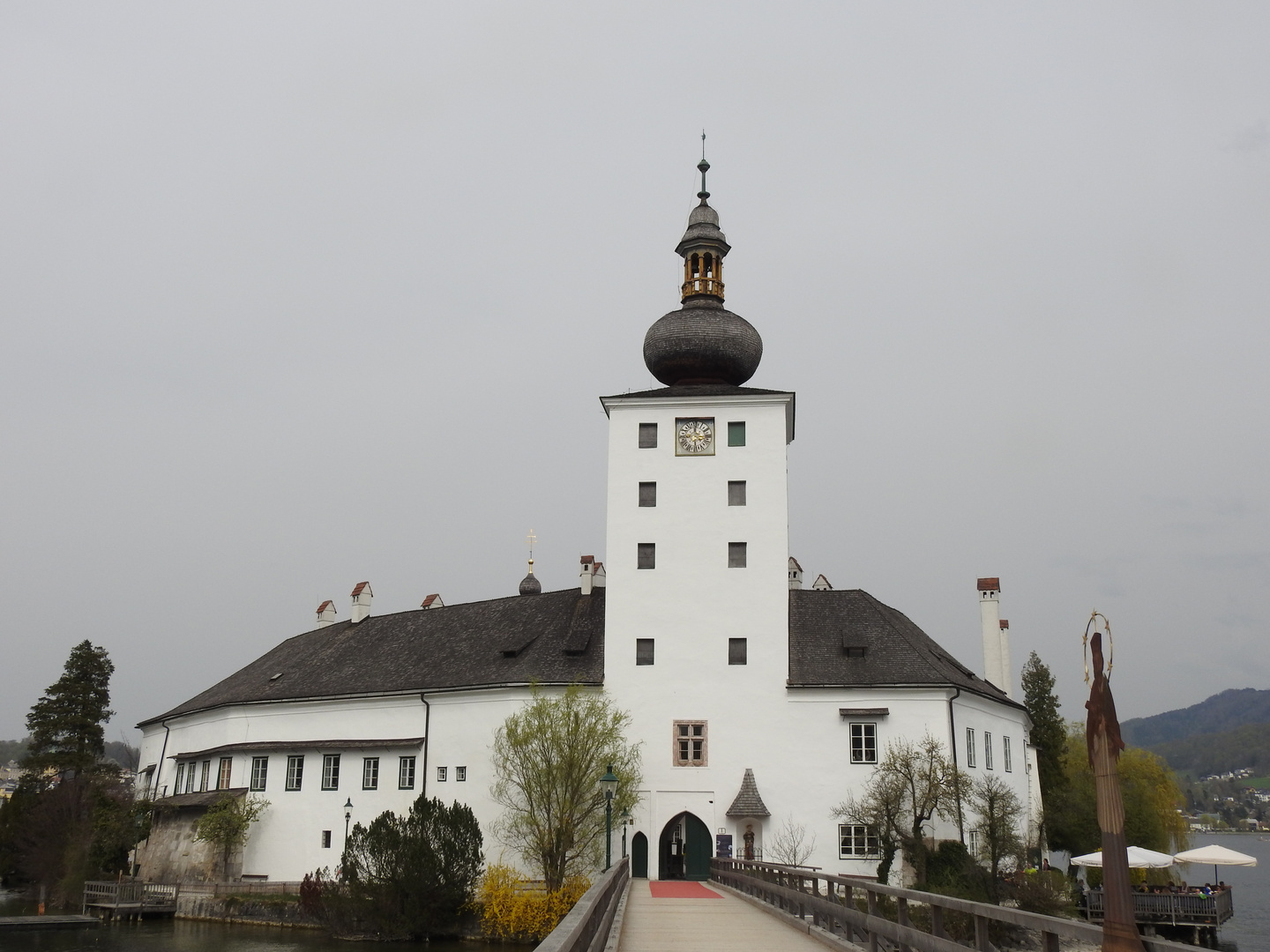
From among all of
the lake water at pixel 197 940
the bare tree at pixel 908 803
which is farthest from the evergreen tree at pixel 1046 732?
the bare tree at pixel 908 803

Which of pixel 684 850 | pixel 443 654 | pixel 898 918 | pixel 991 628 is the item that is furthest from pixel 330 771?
pixel 898 918

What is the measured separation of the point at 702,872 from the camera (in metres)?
37.2

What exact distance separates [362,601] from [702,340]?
22082mm

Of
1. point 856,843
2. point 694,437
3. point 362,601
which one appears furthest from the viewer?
point 362,601

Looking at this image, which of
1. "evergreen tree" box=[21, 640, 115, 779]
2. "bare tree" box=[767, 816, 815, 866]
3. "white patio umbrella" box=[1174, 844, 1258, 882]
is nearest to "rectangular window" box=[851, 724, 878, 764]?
"bare tree" box=[767, 816, 815, 866]

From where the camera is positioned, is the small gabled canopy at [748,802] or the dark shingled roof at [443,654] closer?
the small gabled canopy at [748,802]

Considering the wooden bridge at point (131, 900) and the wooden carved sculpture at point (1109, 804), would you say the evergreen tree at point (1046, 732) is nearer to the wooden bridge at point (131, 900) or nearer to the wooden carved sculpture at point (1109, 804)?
the wooden bridge at point (131, 900)

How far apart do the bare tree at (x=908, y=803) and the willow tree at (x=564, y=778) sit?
284 inches

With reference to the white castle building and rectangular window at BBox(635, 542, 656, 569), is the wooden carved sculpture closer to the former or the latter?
the white castle building

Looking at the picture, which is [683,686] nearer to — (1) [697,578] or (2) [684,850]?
(1) [697,578]

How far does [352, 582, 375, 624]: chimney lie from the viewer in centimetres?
5454

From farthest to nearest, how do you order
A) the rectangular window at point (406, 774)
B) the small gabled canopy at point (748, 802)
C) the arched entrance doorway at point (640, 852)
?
1. the rectangular window at point (406, 774)
2. the arched entrance doorway at point (640, 852)
3. the small gabled canopy at point (748, 802)

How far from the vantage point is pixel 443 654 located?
45281mm

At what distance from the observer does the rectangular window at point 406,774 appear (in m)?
41.3
